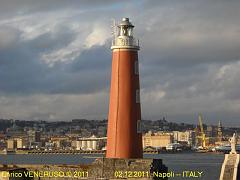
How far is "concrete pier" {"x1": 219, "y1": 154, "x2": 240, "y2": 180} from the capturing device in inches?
958

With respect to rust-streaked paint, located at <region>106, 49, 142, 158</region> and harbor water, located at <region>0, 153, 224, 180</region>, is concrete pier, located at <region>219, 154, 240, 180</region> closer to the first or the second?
rust-streaked paint, located at <region>106, 49, 142, 158</region>

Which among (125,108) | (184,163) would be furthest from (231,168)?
(184,163)

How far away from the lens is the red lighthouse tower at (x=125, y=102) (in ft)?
85.0

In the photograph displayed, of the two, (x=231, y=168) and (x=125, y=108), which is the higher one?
(x=125, y=108)

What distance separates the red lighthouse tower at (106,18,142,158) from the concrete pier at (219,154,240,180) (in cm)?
363

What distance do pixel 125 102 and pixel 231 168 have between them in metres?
5.01

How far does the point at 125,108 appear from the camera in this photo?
25.9 meters

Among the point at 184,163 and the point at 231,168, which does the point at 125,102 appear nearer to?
the point at 231,168

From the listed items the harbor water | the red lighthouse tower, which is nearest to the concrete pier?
the red lighthouse tower

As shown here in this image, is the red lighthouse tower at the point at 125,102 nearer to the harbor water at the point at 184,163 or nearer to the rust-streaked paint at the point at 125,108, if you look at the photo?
the rust-streaked paint at the point at 125,108

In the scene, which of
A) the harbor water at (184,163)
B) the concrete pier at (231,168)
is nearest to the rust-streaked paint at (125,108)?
the concrete pier at (231,168)

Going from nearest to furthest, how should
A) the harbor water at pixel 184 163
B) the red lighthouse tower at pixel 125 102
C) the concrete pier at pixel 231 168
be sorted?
the concrete pier at pixel 231 168
the red lighthouse tower at pixel 125 102
the harbor water at pixel 184 163

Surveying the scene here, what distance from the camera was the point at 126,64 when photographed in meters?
26.0

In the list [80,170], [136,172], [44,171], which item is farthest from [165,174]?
[44,171]
